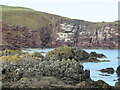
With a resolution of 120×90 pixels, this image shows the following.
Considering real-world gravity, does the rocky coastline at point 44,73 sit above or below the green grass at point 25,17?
below

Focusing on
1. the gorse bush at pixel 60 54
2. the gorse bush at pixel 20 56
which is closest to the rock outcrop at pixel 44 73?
the gorse bush at pixel 20 56

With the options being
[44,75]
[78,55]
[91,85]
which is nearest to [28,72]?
[44,75]

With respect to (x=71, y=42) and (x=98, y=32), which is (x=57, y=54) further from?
(x=98, y=32)

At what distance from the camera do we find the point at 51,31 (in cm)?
16925

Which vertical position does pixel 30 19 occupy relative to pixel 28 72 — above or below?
above

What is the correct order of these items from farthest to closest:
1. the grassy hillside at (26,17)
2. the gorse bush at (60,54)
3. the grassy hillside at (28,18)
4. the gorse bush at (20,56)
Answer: the grassy hillside at (28,18) → the grassy hillside at (26,17) → the gorse bush at (60,54) → the gorse bush at (20,56)

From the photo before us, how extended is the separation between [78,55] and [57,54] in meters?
14.4

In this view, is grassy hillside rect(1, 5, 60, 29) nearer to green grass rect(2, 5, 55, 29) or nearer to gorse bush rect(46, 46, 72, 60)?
green grass rect(2, 5, 55, 29)

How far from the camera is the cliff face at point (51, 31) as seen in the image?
6102 inches

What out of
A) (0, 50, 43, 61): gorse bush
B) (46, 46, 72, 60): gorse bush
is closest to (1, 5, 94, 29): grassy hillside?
(46, 46, 72, 60): gorse bush

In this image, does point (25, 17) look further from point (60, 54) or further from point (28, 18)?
point (60, 54)

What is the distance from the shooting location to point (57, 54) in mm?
45969

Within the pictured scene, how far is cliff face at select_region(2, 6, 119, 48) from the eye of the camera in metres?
155

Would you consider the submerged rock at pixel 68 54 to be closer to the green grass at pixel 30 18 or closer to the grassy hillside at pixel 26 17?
the green grass at pixel 30 18
